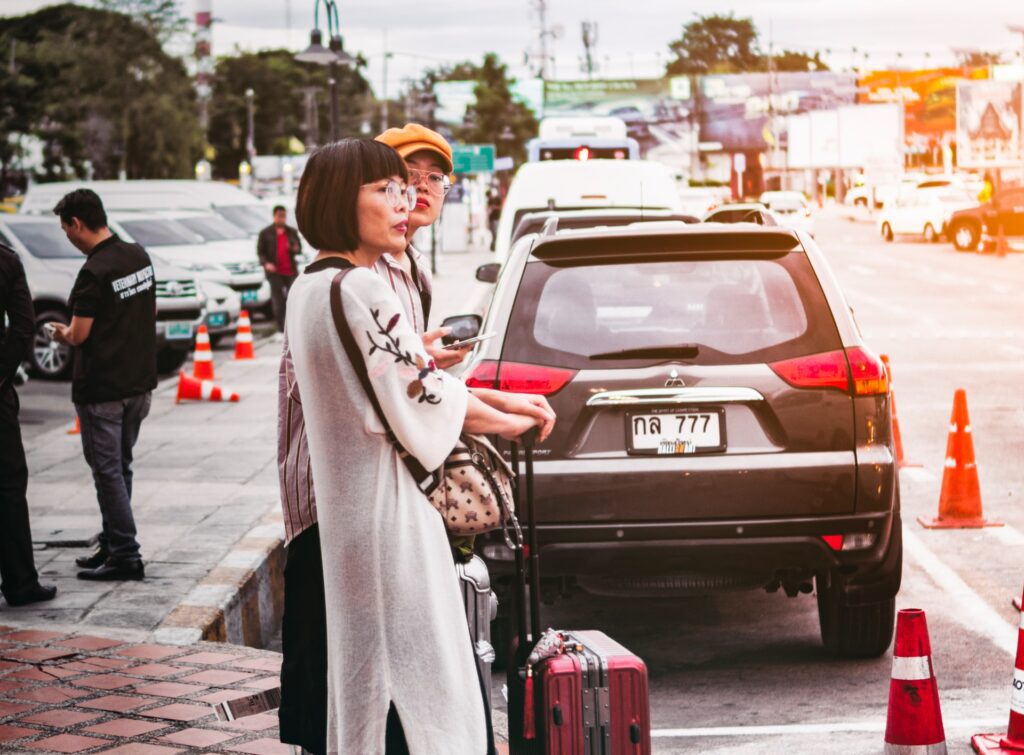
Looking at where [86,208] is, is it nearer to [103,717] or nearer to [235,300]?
[103,717]

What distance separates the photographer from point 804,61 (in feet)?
510

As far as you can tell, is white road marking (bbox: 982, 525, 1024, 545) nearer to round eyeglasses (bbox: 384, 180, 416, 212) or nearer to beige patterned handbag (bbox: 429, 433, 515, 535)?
beige patterned handbag (bbox: 429, 433, 515, 535)

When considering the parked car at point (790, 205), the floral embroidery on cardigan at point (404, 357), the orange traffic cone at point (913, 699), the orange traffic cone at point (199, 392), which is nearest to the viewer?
the floral embroidery on cardigan at point (404, 357)

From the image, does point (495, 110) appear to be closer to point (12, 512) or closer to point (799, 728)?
point (12, 512)

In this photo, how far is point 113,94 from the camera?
5284 centimetres

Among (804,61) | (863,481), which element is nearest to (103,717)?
(863,481)

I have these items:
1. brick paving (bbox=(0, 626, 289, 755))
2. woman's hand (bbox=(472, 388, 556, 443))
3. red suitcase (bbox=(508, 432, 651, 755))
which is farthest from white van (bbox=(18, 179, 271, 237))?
woman's hand (bbox=(472, 388, 556, 443))

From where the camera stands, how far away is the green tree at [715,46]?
491 feet

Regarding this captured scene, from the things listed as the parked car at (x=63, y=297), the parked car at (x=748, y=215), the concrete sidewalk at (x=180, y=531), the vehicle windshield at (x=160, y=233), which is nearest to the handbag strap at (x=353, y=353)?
the concrete sidewalk at (x=180, y=531)

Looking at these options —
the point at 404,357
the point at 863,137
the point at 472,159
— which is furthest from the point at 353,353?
the point at 863,137

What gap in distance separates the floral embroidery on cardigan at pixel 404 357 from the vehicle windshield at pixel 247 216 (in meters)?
23.8

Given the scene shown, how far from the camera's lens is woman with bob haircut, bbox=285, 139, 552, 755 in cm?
300

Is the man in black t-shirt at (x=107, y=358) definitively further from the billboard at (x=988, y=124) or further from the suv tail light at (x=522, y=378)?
the billboard at (x=988, y=124)

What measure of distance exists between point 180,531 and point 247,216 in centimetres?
2051
